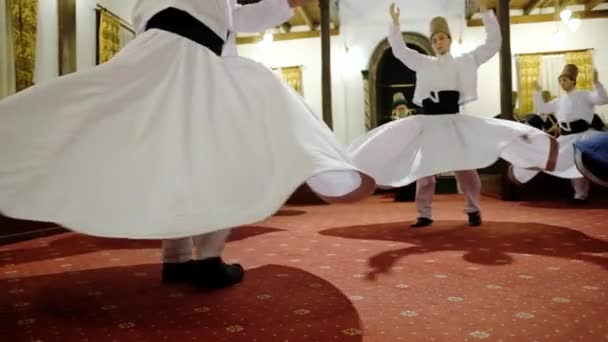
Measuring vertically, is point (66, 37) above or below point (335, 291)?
above

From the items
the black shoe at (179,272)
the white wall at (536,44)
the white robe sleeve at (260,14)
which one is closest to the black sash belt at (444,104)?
the white robe sleeve at (260,14)

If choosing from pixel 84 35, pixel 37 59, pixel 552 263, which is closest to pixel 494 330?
pixel 552 263

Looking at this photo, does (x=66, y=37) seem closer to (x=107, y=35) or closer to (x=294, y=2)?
(x=107, y=35)

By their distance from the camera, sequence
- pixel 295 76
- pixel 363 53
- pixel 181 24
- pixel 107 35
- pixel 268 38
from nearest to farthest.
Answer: pixel 181 24 → pixel 107 35 → pixel 268 38 → pixel 363 53 → pixel 295 76

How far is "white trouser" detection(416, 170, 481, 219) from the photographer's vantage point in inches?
126

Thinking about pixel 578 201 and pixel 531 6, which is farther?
pixel 531 6

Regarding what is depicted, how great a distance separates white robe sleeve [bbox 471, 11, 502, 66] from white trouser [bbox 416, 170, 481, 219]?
77 centimetres

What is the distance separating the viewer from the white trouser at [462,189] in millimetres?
3191

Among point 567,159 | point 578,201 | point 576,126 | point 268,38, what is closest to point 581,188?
point 578,201

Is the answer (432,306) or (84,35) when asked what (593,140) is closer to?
(432,306)

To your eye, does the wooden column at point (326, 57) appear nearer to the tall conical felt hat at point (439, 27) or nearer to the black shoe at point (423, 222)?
the tall conical felt hat at point (439, 27)

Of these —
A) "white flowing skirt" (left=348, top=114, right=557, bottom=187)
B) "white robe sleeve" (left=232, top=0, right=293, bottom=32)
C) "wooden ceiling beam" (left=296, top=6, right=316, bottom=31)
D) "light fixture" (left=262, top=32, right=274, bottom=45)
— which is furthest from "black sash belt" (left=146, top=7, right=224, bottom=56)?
"light fixture" (left=262, top=32, right=274, bottom=45)

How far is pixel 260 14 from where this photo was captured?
1.85 m

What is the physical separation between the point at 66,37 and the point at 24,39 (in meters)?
0.47
